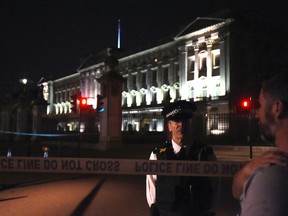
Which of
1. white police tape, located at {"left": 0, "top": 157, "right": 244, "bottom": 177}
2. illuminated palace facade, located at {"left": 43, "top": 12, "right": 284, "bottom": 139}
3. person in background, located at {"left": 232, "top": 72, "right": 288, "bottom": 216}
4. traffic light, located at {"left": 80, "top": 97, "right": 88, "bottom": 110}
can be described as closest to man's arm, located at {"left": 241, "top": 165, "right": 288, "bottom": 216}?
person in background, located at {"left": 232, "top": 72, "right": 288, "bottom": 216}

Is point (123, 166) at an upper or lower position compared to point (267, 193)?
lower

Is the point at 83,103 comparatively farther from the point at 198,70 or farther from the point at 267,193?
the point at 198,70

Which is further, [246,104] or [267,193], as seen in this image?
[246,104]

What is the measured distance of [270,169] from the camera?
126 cm

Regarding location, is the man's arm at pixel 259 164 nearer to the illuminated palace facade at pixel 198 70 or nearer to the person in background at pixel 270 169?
the person in background at pixel 270 169

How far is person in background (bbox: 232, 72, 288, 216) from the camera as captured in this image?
3.92 feet

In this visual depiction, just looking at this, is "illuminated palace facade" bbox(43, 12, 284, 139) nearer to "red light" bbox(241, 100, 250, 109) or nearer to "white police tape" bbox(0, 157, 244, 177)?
"red light" bbox(241, 100, 250, 109)

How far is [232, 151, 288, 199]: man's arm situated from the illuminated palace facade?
38.6m

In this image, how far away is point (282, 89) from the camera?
1.37 metres

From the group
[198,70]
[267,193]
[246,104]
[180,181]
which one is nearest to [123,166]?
[180,181]

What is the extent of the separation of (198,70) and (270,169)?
200ft

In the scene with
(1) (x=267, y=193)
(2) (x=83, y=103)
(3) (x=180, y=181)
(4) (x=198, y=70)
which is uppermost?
(4) (x=198, y=70)

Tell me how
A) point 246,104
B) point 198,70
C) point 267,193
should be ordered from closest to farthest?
point 267,193, point 246,104, point 198,70

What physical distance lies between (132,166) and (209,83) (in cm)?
5643
